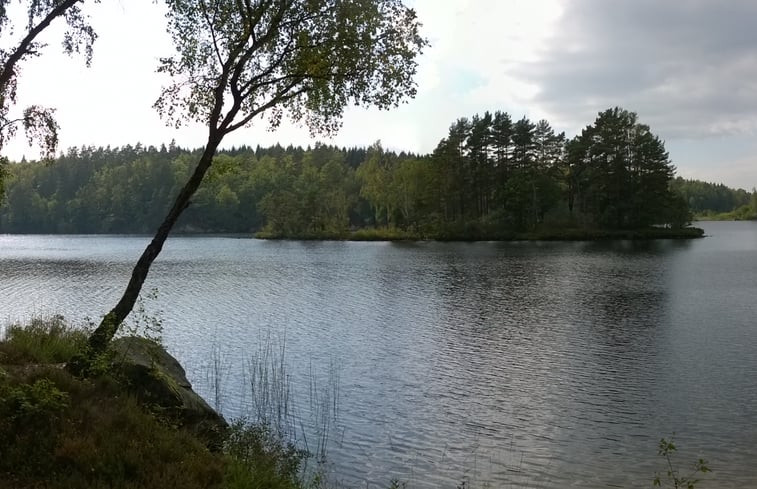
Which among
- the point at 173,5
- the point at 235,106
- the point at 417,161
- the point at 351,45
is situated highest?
the point at 417,161

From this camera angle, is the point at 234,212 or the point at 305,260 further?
the point at 234,212

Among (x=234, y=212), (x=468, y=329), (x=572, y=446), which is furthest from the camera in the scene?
(x=234, y=212)

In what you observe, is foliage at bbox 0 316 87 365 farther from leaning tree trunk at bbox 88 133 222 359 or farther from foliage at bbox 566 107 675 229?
foliage at bbox 566 107 675 229

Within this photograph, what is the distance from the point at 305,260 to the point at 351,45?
5705 centimetres

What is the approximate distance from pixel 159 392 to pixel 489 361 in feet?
41.0

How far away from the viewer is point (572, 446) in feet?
41.1

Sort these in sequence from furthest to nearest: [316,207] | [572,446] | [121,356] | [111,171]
Result: [111,171] < [316,207] < [572,446] < [121,356]

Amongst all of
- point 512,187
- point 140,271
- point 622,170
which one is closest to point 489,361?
point 140,271

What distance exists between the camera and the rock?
10594 mm

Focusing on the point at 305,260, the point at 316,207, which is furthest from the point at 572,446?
the point at 316,207

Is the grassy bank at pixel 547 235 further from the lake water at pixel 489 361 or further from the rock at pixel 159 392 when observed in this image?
the rock at pixel 159 392

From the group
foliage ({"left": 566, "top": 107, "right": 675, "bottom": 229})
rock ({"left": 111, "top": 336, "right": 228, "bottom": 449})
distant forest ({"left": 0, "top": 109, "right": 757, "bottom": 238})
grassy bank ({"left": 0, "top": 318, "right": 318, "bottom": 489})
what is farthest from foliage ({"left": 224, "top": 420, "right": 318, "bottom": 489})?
foliage ({"left": 566, "top": 107, "right": 675, "bottom": 229})

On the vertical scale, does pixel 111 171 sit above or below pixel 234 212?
above

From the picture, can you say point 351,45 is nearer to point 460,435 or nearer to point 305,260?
point 460,435
